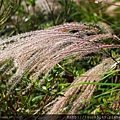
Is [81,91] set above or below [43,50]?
below

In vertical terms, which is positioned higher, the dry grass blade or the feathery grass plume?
the feathery grass plume


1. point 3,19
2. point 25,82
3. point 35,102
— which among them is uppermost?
point 3,19

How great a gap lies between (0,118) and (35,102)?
0.87ft

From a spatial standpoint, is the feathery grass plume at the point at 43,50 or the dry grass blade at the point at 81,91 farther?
the dry grass blade at the point at 81,91

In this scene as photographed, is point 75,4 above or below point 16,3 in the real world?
below

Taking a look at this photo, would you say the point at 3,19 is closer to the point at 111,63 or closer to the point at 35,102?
the point at 35,102

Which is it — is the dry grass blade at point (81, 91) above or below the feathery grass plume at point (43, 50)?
below

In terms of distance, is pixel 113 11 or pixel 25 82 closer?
pixel 25 82

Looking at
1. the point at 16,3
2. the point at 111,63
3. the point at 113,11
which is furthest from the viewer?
the point at 113,11

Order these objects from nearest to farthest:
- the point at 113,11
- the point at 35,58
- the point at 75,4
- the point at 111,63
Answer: the point at 35,58 < the point at 111,63 < the point at 113,11 < the point at 75,4

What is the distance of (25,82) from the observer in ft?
7.84

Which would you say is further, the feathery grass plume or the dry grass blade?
the dry grass blade

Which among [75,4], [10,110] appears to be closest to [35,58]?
[10,110]

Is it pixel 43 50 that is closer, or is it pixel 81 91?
pixel 43 50
